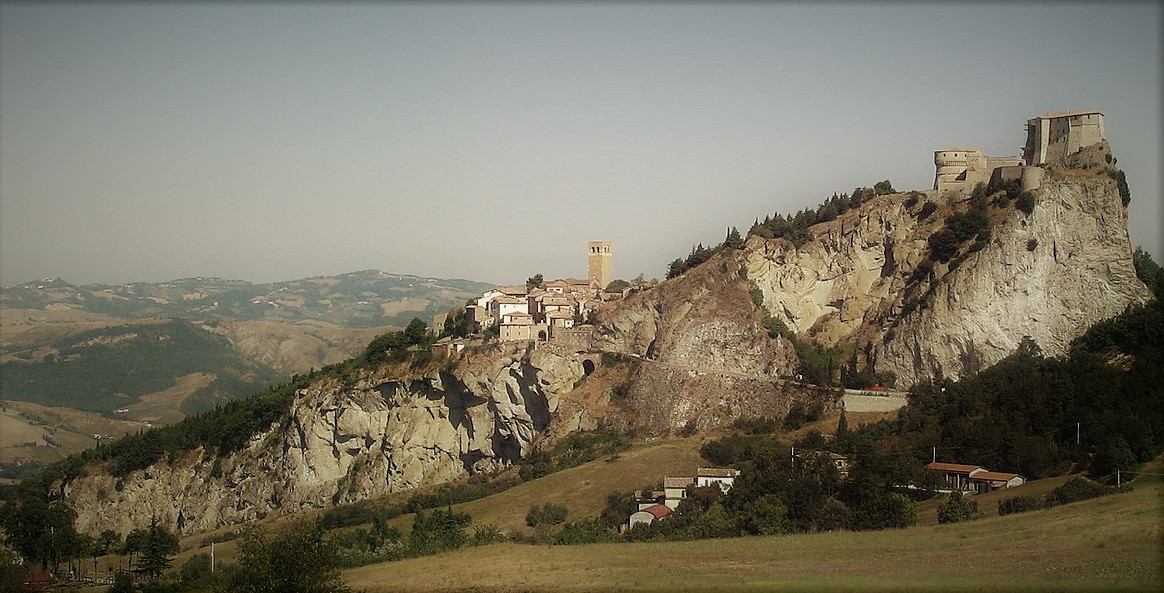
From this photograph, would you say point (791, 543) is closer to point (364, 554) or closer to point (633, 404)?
point (364, 554)

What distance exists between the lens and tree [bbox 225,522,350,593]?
126 ft

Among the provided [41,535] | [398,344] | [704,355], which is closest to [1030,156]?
[704,355]

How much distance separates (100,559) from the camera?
62.5 m

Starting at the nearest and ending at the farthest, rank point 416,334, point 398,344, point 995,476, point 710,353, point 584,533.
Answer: point 584,533
point 995,476
point 710,353
point 398,344
point 416,334

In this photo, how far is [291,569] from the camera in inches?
1519

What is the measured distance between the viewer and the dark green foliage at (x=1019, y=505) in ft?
139

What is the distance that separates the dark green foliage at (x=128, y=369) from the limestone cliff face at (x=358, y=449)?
63.5 metres

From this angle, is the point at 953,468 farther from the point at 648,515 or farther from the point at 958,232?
the point at 958,232

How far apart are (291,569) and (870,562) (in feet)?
66.4

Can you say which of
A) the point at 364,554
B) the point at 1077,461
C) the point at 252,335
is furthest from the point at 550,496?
the point at 252,335

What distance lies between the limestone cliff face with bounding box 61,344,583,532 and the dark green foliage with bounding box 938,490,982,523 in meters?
29.2

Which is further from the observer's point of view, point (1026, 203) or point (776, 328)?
point (776, 328)

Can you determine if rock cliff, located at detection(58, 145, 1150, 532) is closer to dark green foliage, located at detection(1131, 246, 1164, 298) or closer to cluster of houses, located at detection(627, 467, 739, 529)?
dark green foliage, located at detection(1131, 246, 1164, 298)

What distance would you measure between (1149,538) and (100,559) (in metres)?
54.3
